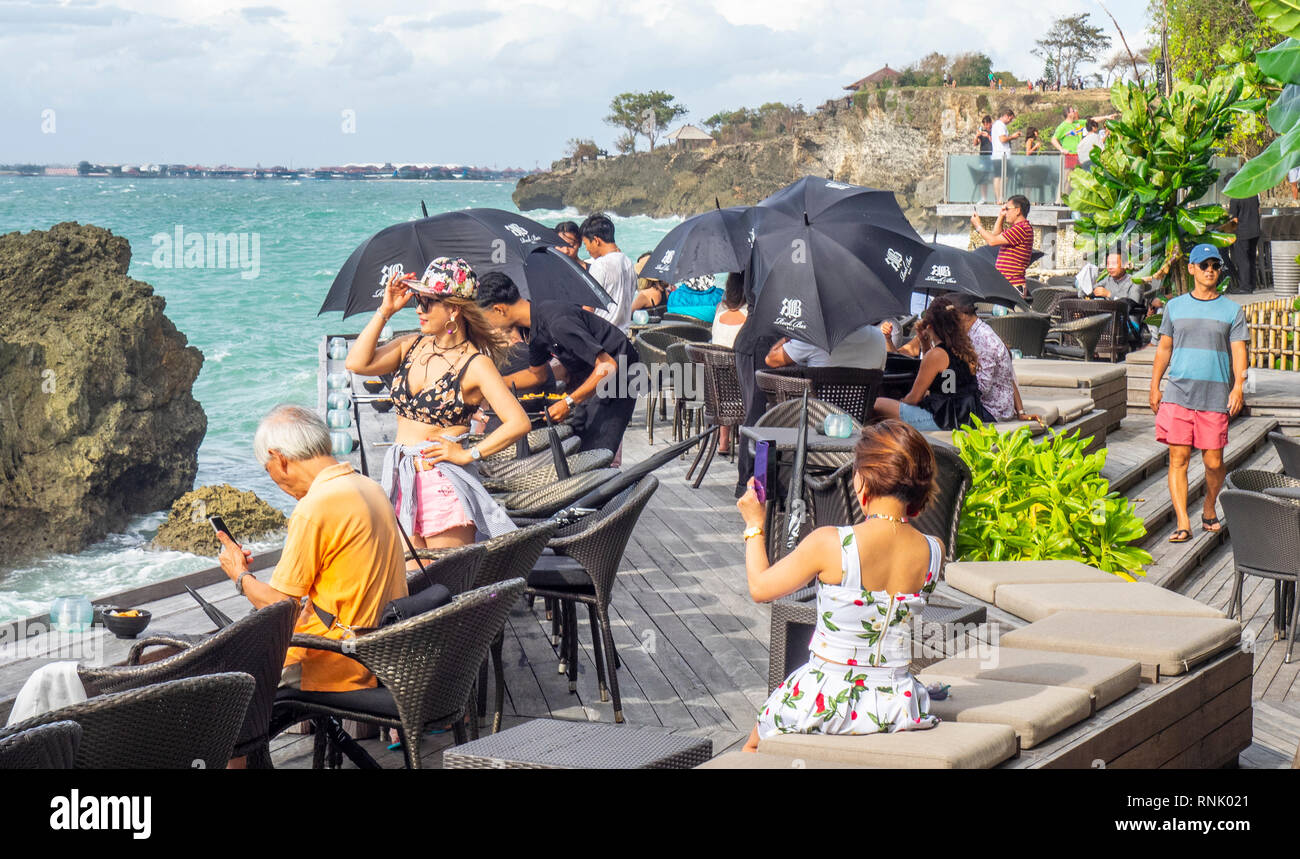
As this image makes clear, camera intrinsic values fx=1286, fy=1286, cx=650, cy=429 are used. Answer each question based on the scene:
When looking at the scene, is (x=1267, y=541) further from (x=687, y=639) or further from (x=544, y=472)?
(x=544, y=472)

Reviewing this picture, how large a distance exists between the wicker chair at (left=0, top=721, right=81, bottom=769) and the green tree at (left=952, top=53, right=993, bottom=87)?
9099cm

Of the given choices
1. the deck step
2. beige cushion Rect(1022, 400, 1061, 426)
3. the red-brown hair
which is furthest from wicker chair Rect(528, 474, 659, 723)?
beige cushion Rect(1022, 400, 1061, 426)

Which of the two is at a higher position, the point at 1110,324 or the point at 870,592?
the point at 1110,324

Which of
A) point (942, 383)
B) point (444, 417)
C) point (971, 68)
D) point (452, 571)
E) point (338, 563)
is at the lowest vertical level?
point (452, 571)

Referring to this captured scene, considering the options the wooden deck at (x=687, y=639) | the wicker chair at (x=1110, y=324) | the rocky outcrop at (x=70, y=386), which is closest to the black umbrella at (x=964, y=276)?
the wooden deck at (x=687, y=639)

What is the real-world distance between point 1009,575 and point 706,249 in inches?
193

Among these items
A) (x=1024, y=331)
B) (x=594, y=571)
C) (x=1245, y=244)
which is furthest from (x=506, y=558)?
(x=1245, y=244)

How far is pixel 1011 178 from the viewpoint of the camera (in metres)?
23.8

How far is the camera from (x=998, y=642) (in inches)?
166

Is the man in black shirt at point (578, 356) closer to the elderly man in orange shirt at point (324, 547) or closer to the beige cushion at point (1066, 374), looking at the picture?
the elderly man in orange shirt at point (324, 547)

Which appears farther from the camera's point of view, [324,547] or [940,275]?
[940,275]

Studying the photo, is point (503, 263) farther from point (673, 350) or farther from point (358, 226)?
point (358, 226)
